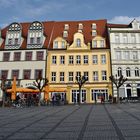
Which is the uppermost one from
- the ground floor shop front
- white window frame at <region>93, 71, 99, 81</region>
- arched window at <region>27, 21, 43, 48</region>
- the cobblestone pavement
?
arched window at <region>27, 21, 43, 48</region>

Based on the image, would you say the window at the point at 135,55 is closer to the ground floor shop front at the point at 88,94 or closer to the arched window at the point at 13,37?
the ground floor shop front at the point at 88,94

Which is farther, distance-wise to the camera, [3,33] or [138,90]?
[3,33]

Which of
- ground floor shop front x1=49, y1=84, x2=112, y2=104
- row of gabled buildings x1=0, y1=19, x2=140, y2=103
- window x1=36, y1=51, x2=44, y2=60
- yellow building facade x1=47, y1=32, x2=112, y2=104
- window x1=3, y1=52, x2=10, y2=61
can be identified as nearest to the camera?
ground floor shop front x1=49, y1=84, x2=112, y2=104

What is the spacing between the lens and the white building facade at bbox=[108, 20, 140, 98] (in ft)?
147

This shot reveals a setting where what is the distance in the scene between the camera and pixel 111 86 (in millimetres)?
44438

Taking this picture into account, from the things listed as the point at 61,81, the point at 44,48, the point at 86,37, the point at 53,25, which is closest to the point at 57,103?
the point at 61,81

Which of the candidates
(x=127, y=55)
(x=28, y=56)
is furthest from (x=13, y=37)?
(x=127, y=55)

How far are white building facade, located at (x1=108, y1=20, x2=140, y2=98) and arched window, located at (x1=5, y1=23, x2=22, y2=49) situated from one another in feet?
59.0

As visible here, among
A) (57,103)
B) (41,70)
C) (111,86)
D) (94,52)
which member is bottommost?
(57,103)

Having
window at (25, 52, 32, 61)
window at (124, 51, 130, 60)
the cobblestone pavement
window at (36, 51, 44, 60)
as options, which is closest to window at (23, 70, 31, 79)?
window at (25, 52, 32, 61)

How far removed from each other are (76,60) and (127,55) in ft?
31.9

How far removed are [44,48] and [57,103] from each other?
1510 centimetres

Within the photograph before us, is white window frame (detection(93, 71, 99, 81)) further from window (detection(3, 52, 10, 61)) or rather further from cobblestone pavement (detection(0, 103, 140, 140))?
cobblestone pavement (detection(0, 103, 140, 140))

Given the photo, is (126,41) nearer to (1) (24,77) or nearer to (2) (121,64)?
(2) (121,64)
